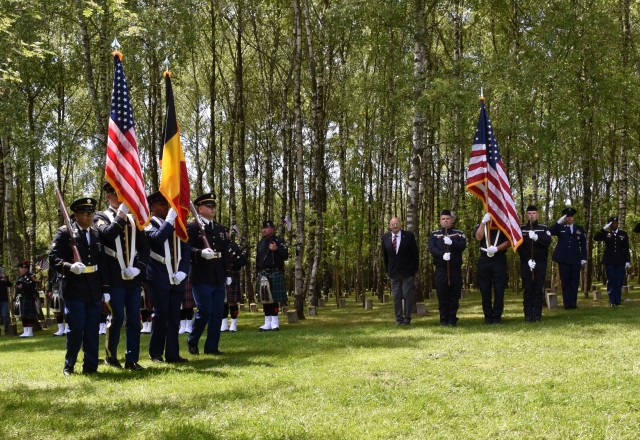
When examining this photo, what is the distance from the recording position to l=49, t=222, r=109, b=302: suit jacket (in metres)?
8.16

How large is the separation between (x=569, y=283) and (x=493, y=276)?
3.54 m

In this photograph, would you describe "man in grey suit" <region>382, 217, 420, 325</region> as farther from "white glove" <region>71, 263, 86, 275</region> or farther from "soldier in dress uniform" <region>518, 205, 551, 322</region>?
"white glove" <region>71, 263, 86, 275</region>

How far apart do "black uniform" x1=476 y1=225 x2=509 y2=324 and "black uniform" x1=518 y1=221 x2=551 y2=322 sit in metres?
0.46

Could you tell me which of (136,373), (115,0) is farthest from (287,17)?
(136,373)

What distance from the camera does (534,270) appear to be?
13180mm

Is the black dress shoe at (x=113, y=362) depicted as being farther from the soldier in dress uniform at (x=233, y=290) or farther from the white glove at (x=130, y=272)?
the soldier in dress uniform at (x=233, y=290)

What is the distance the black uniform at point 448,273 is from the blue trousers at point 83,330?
6884mm

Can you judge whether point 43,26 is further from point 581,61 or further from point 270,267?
point 581,61

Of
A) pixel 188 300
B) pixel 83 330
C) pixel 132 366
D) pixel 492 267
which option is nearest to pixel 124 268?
pixel 83 330

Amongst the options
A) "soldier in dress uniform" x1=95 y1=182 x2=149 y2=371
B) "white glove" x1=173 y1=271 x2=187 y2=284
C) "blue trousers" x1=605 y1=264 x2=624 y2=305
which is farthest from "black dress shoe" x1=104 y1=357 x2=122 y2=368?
"blue trousers" x1=605 y1=264 x2=624 y2=305

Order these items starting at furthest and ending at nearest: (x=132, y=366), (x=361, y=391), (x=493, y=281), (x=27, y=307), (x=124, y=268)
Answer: (x=27, y=307), (x=493, y=281), (x=132, y=366), (x=124, y=268), (x=361, y=391)

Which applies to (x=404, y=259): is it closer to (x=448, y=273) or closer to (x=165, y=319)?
(x=448, y=273)

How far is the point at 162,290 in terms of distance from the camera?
9.03m

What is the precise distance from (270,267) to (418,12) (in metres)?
7.52
